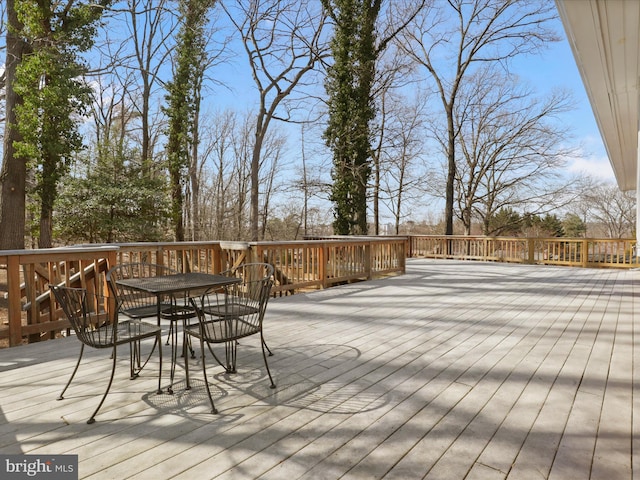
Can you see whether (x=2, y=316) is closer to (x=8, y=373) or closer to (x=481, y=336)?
(x=8, y=373)

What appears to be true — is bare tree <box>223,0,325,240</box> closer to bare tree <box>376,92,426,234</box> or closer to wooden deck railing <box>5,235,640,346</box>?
bare tree <box>376,92,426,234</box>

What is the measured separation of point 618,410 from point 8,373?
414 cm

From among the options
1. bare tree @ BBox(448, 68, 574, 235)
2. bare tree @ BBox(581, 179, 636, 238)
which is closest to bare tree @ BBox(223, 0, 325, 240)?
bare tree @ BBox(448, 68, 574, 235)

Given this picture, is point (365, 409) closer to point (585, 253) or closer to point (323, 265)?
point (323, 265)

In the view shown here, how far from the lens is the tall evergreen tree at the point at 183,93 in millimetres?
12172

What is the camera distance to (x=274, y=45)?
1339 centimetres

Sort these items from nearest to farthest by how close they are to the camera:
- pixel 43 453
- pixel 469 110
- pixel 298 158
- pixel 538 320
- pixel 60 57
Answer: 1. pixel 43 453
2. pixel 538 320
3. pixel 60 57
4. pixel 469 110
5. pixel 298 158

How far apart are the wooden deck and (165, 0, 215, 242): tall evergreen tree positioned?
31.2 feet

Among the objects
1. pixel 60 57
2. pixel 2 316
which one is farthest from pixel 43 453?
pixel 60 57

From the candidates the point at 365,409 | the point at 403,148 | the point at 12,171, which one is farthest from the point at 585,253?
the point at 12,171

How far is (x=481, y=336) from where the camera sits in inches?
145

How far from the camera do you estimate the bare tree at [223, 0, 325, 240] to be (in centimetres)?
1303

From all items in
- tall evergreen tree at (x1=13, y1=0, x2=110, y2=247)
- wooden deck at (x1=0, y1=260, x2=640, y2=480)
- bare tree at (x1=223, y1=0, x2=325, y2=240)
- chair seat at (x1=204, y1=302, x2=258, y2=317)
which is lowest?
wooden deck at (x1=0, y1=260, x2=640, y2=480)

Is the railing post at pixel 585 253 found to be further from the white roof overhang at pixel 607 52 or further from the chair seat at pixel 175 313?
the chair seat at pixel 175 313
